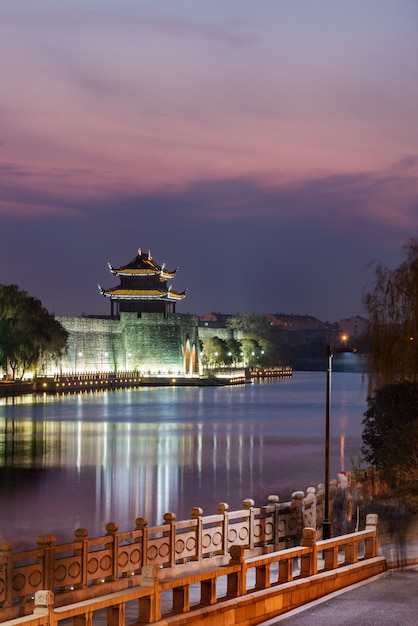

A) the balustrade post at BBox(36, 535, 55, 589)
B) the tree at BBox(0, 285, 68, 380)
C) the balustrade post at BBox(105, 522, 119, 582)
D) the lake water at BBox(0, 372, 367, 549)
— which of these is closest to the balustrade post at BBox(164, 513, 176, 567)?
the balustrade post at BBox(105, 522, 119, 582)

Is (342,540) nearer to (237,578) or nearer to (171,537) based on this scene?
(237,578)

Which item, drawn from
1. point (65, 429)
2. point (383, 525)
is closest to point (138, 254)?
point (65, 429)

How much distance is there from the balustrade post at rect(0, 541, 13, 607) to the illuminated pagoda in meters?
75.3

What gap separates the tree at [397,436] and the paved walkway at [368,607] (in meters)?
5.36

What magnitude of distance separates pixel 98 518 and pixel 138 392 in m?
51.9

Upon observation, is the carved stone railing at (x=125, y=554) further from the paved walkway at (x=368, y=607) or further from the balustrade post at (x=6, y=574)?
the paved walkway at (x=368, y=607)

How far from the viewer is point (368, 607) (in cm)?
912

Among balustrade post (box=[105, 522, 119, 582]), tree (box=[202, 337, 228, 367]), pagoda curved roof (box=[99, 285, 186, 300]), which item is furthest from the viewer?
tree (box=[202, 337, 228, 367])

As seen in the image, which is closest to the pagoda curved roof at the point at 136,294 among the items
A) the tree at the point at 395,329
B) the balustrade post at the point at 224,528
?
the tree at the point at 395,329

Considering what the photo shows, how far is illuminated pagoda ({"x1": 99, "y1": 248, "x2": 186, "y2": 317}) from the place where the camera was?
8569 centimetres

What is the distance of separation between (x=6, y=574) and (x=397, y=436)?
8.28 m

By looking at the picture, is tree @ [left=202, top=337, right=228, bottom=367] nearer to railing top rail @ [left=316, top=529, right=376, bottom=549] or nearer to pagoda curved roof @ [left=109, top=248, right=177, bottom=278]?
pagoda curved roof @ [left=109, top=248, right=177, bottom=278]

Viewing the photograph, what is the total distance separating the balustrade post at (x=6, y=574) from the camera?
944 centimetres

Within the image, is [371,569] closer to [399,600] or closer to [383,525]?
[399,600]
